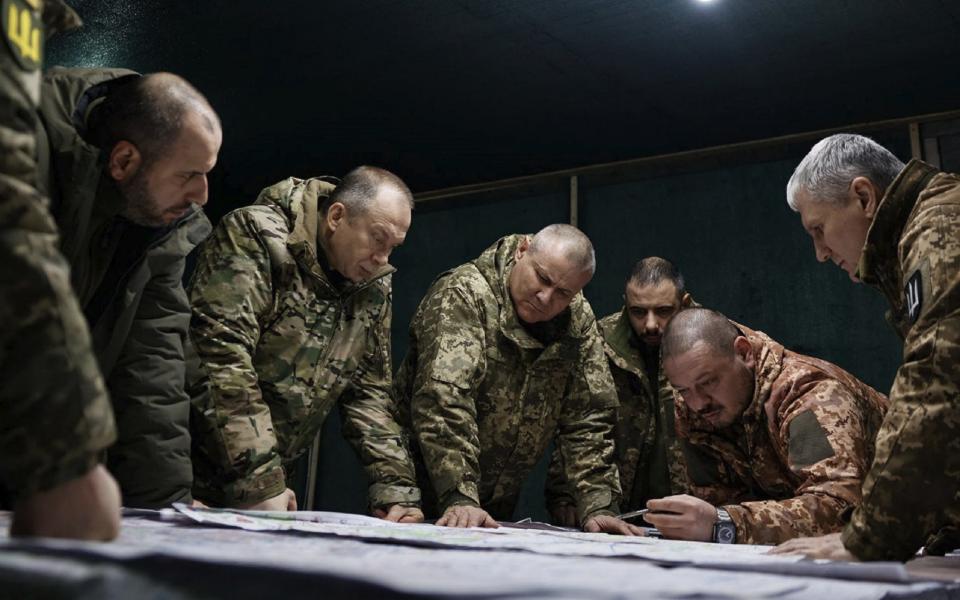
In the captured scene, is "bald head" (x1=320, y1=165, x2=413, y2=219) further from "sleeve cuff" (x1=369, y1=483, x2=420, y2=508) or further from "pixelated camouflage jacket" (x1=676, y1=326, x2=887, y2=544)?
"pixelated camouflage jacket" (x1=676, y1=326, x2=887, y2=544)

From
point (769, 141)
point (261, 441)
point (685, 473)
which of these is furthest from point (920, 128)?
point (261, 441)

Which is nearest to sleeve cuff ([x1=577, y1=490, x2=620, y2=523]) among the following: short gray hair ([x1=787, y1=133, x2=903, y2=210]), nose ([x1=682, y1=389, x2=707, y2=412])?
nose ([x1=682, y1=389, x2=707, y2=412])

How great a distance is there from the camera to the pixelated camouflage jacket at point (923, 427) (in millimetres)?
1270

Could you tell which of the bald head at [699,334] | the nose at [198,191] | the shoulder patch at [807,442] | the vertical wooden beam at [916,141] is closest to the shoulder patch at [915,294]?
the shoulder patch at [807,442]

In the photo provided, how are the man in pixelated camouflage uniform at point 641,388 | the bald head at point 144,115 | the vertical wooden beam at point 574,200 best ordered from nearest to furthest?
1. the bald head at point 144,115
2. the man in pixelated camouflage uniform at point 641,388
3. the vertical wooden beam at point 574,200

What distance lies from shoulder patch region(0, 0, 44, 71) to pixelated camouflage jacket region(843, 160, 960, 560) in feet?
4.05

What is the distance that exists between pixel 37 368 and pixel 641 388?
9.09ft

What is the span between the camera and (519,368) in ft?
9.96

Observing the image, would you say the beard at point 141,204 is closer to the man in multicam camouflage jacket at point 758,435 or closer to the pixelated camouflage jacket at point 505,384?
the pixelated camouflage jacket at point 505,384

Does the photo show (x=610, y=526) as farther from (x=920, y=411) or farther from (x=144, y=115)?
(x=144, y=115)

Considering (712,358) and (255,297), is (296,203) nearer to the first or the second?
(255,297)

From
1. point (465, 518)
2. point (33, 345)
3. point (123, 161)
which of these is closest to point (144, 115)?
point (123, 161)

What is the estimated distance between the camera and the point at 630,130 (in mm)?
4113

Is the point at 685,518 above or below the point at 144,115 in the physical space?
below
